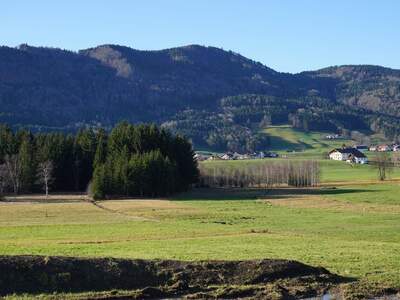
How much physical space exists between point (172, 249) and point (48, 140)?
102190 mm

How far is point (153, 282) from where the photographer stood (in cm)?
3347

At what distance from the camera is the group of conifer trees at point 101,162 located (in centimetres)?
12431

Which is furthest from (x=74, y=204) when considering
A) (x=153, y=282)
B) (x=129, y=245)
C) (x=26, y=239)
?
(x=153, y=282)

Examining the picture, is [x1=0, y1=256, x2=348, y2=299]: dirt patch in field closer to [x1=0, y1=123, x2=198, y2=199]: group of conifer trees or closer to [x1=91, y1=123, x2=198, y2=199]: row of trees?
[x1=91, y1=123, x2=198, y2=199]: row of trees

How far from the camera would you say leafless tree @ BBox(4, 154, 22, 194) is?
130000 millimetres

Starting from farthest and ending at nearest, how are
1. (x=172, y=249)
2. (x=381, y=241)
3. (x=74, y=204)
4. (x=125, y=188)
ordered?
1. (x=125, y=188)
2. (x=74, y=204)
3. (x=381, y=241)
4. (x=172, y=249)

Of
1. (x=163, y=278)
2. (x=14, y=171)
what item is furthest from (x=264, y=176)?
(x=163, y=278)

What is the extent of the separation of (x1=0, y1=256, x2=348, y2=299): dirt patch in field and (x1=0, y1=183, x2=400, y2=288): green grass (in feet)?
11.3

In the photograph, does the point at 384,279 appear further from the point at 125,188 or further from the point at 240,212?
the point at 125,188

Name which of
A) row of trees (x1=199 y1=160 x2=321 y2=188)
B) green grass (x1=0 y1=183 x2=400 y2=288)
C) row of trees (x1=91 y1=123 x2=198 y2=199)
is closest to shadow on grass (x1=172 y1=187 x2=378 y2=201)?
row of trees (x1=91 y1=123 x2=198 y2=199)

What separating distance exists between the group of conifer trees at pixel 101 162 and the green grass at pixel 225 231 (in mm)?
20025

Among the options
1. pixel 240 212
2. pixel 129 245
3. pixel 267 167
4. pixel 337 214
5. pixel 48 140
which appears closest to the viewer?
pixel 129 245

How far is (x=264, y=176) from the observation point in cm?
17338

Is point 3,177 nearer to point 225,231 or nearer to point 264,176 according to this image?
point 264,176
